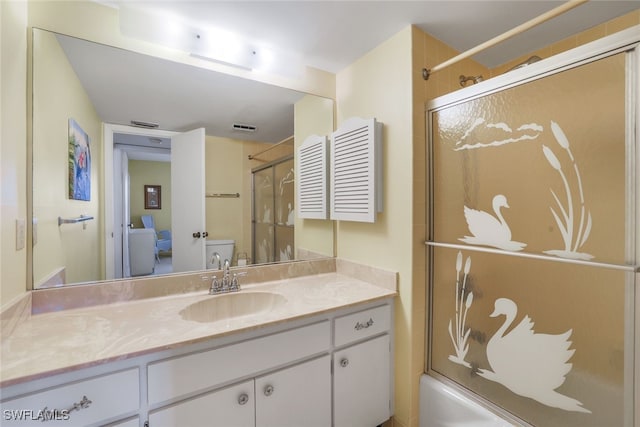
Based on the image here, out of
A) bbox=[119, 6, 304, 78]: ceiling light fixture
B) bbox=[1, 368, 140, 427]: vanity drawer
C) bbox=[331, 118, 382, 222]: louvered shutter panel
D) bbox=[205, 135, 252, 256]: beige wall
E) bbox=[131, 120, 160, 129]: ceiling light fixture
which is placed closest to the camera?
bbox=[1, 368, 140, 427]: vanity drawer

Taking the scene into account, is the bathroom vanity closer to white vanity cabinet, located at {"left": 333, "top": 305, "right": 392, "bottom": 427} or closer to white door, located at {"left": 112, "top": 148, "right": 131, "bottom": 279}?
white vanity cabinet, located at {"left": 333, "top": 305, "right": 392, "bottom": 427}

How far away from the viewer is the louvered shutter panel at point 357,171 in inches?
61.7

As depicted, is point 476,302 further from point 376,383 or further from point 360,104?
point 360,104

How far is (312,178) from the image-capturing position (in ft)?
6.34

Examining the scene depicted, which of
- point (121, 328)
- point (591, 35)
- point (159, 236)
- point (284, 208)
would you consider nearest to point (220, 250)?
point (159, 236)

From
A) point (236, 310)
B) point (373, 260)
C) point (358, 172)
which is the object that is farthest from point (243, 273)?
point (358, 172)

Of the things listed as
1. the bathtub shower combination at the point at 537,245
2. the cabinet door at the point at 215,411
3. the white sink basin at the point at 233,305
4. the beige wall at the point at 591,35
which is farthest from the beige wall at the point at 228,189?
the beige wall at the point at 591,35

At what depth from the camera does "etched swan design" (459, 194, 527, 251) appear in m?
1.22

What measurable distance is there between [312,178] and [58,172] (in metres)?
1.31

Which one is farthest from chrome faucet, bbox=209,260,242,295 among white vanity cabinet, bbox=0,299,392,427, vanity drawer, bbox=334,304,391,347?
vanity drawer, bbox=334,304,391,347

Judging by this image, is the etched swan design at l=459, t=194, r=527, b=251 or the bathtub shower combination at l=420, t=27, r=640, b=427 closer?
the bathtub shower combination at l=420, t=27, r=640, b=427

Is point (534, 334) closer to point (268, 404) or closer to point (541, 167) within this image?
point (541, 167)

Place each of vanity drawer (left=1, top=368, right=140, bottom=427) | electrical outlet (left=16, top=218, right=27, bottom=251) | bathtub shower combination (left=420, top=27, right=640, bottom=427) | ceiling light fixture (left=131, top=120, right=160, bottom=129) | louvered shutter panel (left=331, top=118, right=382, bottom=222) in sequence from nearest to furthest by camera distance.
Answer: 1. vanity drawer (left=1, top=368, right=140, bottom=427)
2. bathtub shower combination (left=420, top=27, right=640, bottom=427)
3. electrical outlet (left=16, top=218, right=27, bottom=251)
4. ceiling light fixture (left=131, top=120, right=160, bottom=129)
5. louvered shutter panel (left=331, top=118, right=382, bottom=222)

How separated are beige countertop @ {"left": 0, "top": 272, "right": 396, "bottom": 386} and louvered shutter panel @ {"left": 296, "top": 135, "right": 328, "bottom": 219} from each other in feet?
1.90
